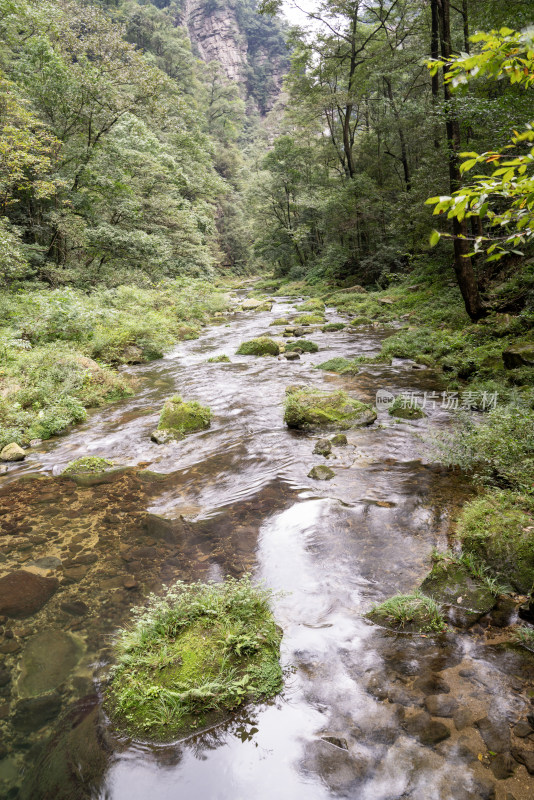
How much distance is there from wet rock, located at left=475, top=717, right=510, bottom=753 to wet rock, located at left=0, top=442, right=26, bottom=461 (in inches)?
280

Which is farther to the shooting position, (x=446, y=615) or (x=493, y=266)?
(x=493, y=266)

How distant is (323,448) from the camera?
641 cm

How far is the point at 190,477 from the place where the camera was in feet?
20.1

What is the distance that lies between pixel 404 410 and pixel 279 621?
16.6ft

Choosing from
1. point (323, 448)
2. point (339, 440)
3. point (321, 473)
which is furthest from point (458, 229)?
point (321, 473)

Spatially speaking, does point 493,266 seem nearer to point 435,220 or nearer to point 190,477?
point 435,220

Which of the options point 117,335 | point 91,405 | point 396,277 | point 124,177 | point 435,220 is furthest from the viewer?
point 396,277

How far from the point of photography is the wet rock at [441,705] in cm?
252

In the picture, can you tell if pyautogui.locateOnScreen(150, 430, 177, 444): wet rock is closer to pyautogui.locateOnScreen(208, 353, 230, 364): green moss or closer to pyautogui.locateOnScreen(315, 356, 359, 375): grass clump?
pyautogui.locateOnScreen(315, 356, 359, 375): grass clump

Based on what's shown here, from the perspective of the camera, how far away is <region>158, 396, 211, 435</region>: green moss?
768cm

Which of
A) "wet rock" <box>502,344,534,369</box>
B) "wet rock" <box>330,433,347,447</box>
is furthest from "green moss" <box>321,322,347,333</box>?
A: "wet rock" <box>330,433,347,447</box>

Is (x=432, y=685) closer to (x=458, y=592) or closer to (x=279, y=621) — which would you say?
(x=458, y=592)

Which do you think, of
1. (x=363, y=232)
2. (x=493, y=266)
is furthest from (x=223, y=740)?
(x=363, y=232)

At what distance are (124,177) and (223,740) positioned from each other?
22.6m
